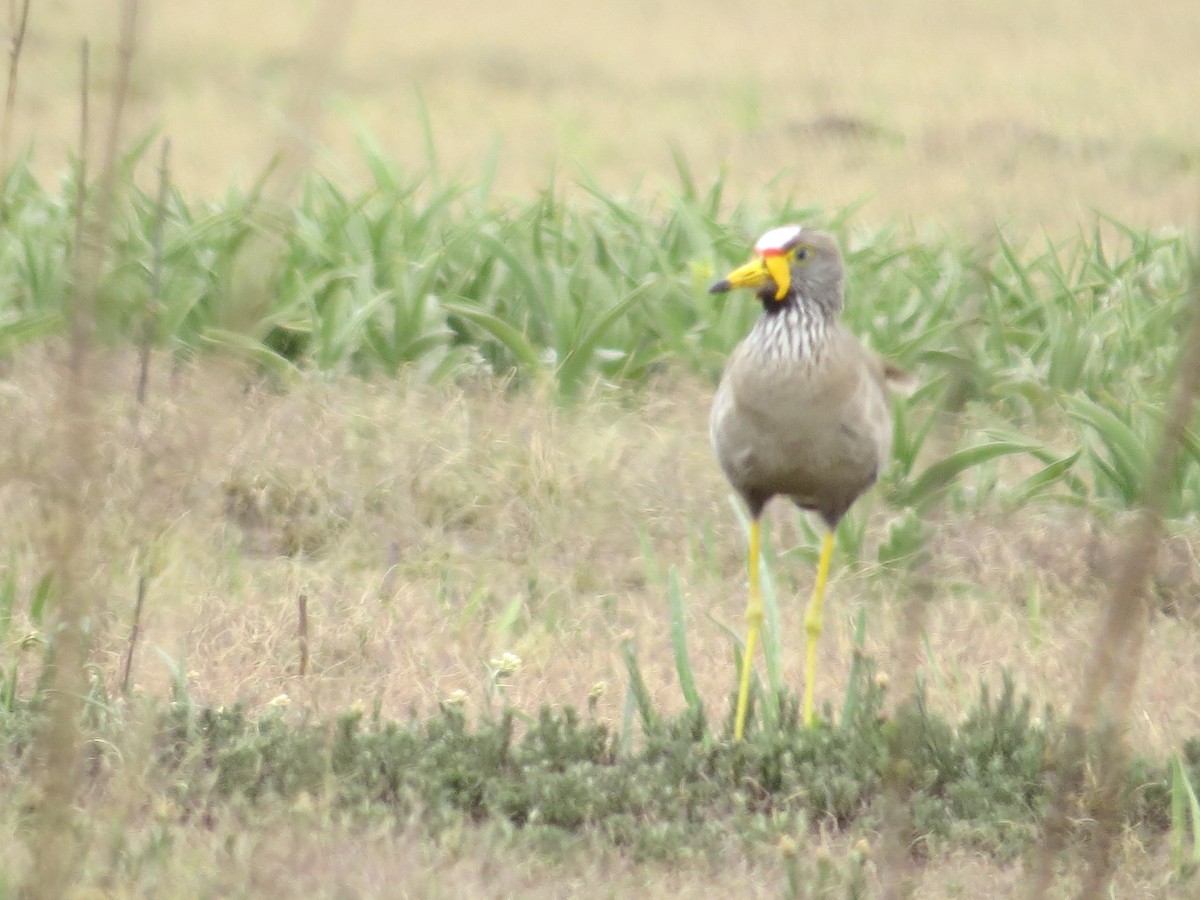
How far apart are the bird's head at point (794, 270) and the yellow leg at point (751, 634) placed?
0.51 metres

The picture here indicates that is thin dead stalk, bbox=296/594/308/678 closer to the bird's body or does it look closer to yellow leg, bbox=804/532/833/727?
the bird's body

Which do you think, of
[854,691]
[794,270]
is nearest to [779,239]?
[794,270]

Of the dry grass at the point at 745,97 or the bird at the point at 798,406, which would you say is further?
the dry grass at the point at 745,97

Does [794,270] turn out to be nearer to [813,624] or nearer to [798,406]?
[798,406]

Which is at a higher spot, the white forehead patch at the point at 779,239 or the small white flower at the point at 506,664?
the white forehead patch at the point at 779,239

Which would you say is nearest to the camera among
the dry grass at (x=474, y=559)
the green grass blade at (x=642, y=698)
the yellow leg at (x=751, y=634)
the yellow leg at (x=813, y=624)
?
the green grass blade at (x=642, y=698)

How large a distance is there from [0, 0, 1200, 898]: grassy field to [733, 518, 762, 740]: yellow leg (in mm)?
40

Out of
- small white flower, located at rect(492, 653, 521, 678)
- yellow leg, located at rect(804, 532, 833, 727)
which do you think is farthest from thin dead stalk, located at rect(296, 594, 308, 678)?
yellow leg, located at rect(804, 532, 833, 727)

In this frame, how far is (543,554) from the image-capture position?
190 inches

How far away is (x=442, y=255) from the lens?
6.09 meters

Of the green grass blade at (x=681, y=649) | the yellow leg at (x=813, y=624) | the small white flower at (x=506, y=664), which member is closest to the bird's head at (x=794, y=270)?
the yellow leg at (x=813, y=624)

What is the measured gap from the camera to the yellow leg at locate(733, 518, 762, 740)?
364cm

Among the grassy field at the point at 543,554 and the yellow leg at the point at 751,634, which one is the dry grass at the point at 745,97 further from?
the yellow leg at the point at 751,634

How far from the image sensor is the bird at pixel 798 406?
3.67 m
